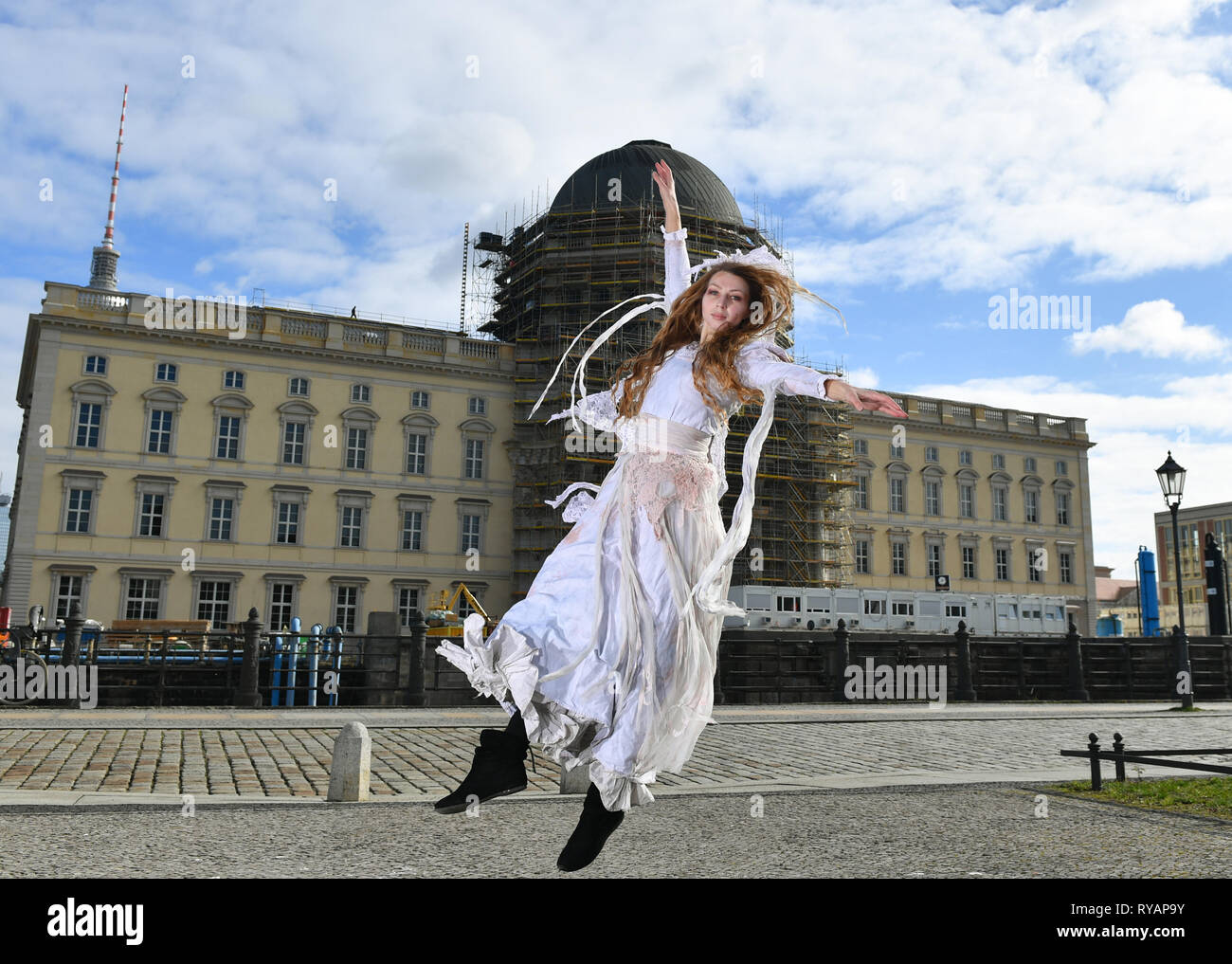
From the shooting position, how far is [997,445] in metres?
58.2

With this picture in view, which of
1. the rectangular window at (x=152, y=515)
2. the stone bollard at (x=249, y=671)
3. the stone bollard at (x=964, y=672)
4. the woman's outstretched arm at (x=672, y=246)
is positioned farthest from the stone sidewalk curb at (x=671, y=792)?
the rectangular window at (x=152, y=515)

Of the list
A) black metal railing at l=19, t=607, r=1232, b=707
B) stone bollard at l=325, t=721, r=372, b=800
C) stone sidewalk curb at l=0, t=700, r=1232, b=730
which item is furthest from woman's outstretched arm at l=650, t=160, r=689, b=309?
black metal railing at l=19, t=607, r=1232, b=707

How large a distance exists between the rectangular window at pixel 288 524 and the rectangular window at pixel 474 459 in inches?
305

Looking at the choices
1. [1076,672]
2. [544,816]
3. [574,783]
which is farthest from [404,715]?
[1076,672]

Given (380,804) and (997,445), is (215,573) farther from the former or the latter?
(997,445)

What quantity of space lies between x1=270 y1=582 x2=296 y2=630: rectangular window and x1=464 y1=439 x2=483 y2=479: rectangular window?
926 cm

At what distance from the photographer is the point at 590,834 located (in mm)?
3115

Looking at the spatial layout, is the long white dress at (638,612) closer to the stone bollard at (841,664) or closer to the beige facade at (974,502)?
the stone bollard at (841,664)

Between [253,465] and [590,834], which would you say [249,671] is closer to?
[590,834]

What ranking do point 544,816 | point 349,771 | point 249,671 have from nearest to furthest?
1. point 544,816
2. point 349,771
3. point 249,671

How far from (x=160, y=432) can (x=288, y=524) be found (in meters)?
6.28

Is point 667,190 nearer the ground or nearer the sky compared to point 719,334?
nearer the sky

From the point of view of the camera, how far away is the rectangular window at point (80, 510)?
128ft
